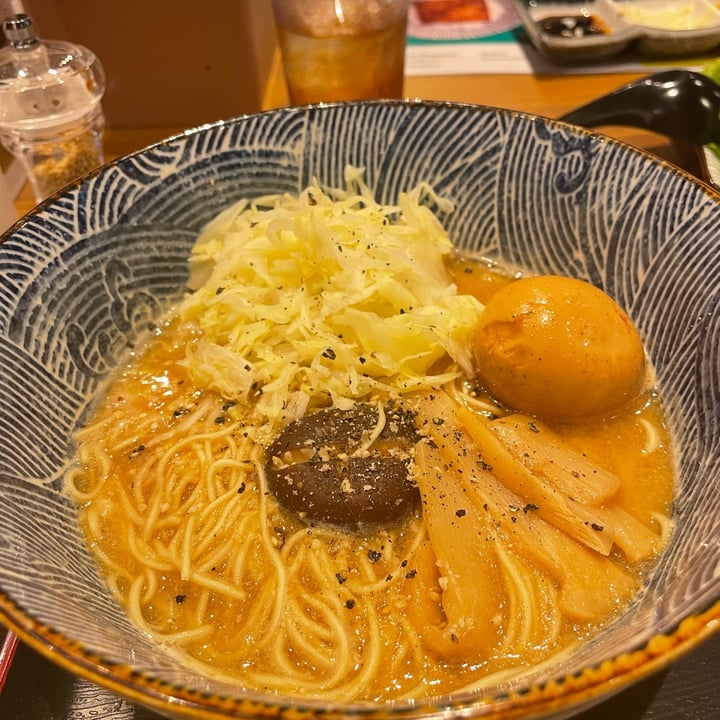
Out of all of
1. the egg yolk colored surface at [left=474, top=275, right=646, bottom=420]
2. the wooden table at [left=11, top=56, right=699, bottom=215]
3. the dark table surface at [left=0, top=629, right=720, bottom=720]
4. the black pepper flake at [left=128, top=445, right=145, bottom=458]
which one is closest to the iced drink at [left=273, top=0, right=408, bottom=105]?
the wooden table at [left=11, top=56, right=699, bottom=215]

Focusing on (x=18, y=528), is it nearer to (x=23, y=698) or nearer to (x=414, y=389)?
(x=23, y=698)

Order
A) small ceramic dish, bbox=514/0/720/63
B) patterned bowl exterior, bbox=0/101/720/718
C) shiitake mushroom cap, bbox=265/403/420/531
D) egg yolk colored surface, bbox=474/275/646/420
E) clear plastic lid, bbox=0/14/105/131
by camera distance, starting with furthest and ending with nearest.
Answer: small ceramic dish, bbox=514/0/720/63, clear plastic lid, bbox=0/14/105/131, egg yolk colored surface, bbox=474/275/646/420, shiitake mushroom cap, bbox=265/403/420/531, patterned bowl exterior, bbox=0/101/720/718

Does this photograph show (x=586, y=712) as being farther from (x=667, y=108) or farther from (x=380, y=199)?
(x=667, y=108)

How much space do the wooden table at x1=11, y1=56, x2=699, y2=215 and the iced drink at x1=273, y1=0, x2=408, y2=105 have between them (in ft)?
1.73

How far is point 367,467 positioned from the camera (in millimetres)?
1499

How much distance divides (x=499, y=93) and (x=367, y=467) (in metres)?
2.37

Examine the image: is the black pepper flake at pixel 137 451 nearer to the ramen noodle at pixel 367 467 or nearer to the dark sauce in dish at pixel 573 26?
the ramen noodle at pixel 367 467

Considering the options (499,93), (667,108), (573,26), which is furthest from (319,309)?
(573,26)

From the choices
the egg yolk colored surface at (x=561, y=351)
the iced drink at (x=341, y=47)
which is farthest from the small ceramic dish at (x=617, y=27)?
the egg yolk colored surface at (x=561, y=351)

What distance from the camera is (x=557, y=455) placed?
153 cm

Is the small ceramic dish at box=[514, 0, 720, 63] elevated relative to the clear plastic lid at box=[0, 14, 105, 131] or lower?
lower

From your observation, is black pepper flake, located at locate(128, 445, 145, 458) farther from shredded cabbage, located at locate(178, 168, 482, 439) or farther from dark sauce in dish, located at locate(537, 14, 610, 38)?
dark sauce in dish, located at locate(537, 14, 610, 38)

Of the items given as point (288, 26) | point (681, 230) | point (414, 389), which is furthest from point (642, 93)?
point (414, 389)

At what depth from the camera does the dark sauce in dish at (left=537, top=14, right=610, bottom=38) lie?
3520 millimetres
